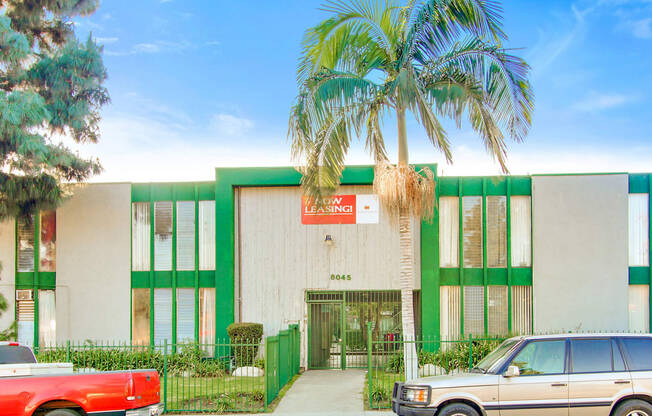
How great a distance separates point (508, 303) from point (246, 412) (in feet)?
31.2

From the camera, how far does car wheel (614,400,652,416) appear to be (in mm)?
9898

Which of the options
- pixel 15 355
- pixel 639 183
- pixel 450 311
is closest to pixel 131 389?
pixel 15 355

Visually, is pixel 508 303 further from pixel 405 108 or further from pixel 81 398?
pixel 81 398

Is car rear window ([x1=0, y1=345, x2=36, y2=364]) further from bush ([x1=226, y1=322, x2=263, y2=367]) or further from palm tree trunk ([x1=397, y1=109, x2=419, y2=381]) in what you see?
palm tree trunk ([x1=397, y1=109, x2=419, y2=381])

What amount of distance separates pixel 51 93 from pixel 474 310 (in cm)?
1436

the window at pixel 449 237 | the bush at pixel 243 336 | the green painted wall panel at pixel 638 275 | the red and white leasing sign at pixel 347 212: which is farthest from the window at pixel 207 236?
the green painted wall panel at pixel 638 275

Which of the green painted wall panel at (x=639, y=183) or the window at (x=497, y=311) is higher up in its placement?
the green painted wall panel at (x=639, y=183)

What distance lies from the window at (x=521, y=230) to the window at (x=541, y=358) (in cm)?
937

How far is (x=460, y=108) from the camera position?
13773 mm

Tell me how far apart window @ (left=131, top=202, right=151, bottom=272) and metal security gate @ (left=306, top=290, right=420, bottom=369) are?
543cm

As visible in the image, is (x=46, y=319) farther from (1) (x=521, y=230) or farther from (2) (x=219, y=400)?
(1) (x=521, y=230)

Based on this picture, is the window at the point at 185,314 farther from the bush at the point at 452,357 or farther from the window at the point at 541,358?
the window at the point at 541,358

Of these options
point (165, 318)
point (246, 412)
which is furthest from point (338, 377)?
point (165, 318)

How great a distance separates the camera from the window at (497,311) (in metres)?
19.2
